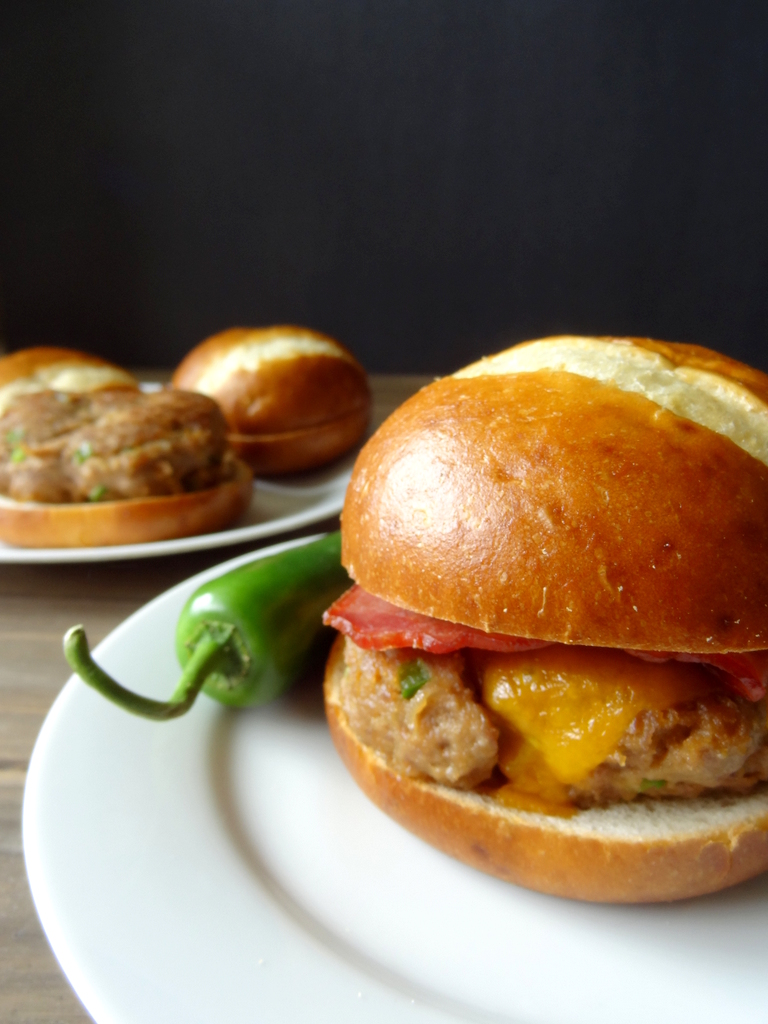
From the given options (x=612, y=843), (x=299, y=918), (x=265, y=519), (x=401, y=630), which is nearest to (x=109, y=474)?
(x=265, y=519)

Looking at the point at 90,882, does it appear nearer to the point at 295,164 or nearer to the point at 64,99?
the point at 295,164

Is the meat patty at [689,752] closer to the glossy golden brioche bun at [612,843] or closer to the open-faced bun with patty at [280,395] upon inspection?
the glossy golden brioche bun at [612,843]

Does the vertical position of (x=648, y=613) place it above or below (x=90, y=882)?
above

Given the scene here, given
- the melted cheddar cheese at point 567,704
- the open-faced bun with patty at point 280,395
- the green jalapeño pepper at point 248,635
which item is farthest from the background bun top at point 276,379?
the melted cheddar cheese at point 567,704

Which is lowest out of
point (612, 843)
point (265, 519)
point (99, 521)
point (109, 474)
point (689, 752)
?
point (265, 519)

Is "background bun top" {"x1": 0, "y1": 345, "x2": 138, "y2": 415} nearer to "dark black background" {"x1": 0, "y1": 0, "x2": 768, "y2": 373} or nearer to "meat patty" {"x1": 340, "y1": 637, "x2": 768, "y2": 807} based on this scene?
"meat patty" {"x1": 340, "y1": 637, "x2": 768, "y2": 807}

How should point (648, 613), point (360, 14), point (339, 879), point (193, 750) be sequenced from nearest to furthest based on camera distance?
point (648, 613), point (339, 879), point (193, 750), point (360, 14)

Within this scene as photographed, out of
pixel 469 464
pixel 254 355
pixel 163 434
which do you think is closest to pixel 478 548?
pixel 469 464

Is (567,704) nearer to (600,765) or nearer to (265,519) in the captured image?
(600,765)
